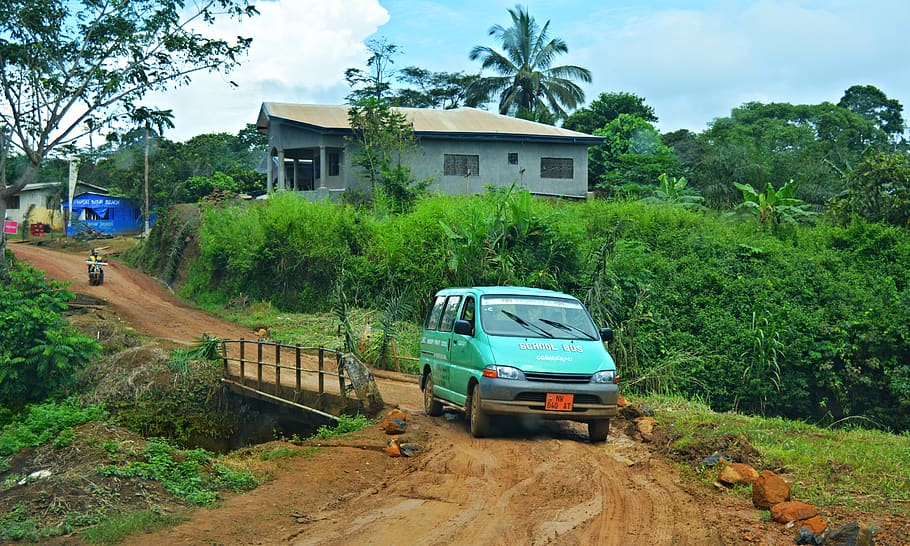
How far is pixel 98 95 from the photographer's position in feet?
81.5

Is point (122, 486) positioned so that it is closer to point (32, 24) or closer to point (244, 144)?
point (32, 24)

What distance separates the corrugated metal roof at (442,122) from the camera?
3694 centimetres

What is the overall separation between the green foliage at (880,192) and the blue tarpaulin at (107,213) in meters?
46.3

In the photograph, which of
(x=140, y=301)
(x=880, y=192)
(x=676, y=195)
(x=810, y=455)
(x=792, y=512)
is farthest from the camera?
(x=676, y=195)

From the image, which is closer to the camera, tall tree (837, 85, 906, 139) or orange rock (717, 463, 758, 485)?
orange rock (717, 463, 758, 485)

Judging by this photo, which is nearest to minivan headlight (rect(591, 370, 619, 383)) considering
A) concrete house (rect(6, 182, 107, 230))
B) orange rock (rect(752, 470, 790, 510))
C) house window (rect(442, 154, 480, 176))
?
orange rock (rect(752, 470, 790, 510))

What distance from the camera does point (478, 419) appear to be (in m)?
10.9

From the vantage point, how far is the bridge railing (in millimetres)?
16344

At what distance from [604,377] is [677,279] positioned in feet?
39.3

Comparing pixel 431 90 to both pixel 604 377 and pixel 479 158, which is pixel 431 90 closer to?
pixel 479 158

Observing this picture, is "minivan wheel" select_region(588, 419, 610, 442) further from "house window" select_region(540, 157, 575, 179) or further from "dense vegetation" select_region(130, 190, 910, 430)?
"house window" select_region(540, 157, 575, 179)

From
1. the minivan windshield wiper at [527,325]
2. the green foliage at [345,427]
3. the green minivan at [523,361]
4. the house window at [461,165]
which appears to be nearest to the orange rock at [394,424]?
the green foliage at [345,427]

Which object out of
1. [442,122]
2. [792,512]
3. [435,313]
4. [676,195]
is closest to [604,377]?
[435,313]

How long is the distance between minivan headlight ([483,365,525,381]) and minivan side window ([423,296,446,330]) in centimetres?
300
